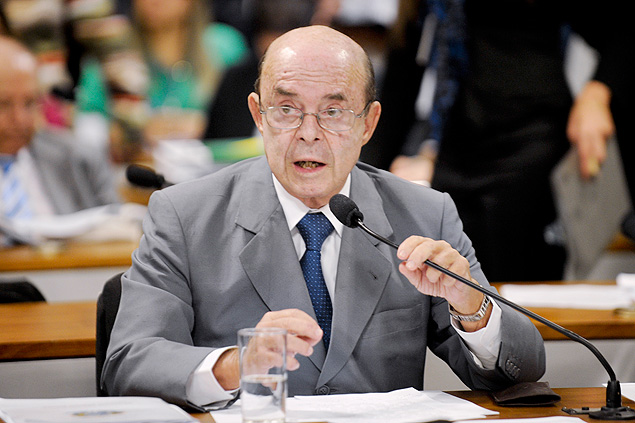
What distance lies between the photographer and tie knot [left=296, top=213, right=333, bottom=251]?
73.7 inches

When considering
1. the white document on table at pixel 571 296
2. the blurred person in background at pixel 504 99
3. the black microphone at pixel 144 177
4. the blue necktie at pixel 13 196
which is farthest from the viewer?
the blue necktie at pixel 13 196

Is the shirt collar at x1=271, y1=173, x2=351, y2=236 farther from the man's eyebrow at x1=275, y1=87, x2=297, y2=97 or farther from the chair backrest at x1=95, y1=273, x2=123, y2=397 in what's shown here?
the chair backrest at x1=95, y1=273, x2=123, y2=397

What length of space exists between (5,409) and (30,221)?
2.63 metres

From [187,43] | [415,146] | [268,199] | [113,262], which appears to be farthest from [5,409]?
[187,43]

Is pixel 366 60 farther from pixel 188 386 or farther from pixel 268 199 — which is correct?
pixel 188 386

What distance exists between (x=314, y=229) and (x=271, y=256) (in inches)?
4.7

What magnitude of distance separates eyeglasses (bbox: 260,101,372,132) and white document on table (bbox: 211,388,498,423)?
0.56 meters

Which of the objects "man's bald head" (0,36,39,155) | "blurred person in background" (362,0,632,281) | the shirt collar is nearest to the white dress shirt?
the shirt collar

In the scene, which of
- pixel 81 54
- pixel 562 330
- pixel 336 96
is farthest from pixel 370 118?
pixel 81 54

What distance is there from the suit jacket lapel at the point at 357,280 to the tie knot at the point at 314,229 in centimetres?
4

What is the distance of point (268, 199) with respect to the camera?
1.90 meters

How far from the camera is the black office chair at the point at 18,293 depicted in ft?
8.23

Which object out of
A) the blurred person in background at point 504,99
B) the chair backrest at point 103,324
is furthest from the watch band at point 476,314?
the blurred person in background at point 504,99

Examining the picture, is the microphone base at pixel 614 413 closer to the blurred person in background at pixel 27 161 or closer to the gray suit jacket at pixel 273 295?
the gray suit jacket at pixel 273 295
